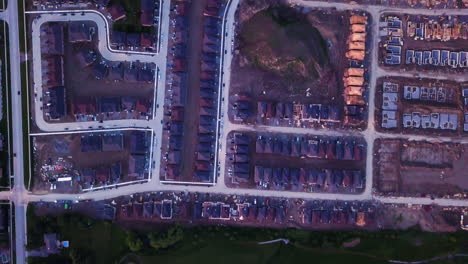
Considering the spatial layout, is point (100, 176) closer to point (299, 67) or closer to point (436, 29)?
point (299, 67)

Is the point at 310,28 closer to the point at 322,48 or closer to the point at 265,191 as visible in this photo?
the point at 322,48

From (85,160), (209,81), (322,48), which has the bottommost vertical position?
(85,160)

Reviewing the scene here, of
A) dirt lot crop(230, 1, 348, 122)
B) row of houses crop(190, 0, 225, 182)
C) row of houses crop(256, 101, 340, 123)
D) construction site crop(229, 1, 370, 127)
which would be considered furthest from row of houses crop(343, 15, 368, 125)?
row of houses crop(190, 0, 225, 182)

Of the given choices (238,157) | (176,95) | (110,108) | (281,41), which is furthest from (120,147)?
(281,41)

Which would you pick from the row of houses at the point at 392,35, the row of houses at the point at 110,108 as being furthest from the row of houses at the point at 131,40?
the row of houses at the point at 392,35

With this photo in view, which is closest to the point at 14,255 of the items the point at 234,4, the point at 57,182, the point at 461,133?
the point at 57,182

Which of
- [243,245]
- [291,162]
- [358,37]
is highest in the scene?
[358,37]
